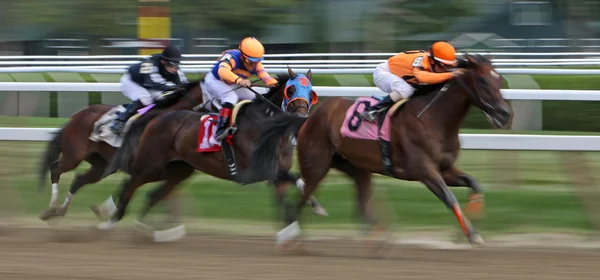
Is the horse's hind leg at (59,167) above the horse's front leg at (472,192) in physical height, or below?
below

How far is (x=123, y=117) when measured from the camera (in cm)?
816

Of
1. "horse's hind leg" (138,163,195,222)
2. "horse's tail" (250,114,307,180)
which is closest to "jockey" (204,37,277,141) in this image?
"horse's tail" (250,114,307,180)

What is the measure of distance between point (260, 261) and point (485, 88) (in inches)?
73.2

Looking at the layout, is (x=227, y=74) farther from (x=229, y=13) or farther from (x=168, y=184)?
(x=229, y=13)

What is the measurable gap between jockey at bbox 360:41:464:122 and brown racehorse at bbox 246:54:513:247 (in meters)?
0.09

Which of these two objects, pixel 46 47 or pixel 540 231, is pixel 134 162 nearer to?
pixel 540 231

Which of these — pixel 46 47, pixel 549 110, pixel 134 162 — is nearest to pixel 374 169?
pixel 134 162

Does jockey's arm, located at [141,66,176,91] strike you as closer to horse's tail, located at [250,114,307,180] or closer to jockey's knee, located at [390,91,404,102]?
horse's tail, located at [250,114,307,180]

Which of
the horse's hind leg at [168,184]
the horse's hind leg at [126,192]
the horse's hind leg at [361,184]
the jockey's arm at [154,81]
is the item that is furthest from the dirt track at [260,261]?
the jockey's arm at [154,81]

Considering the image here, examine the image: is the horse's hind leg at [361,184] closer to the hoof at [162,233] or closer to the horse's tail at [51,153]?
the hoof at [162,233]

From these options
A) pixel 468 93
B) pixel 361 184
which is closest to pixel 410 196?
pixel 361 184

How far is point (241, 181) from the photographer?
7.48m

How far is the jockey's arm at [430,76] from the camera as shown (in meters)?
6.73

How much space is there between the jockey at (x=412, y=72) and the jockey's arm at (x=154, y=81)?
2022mm
